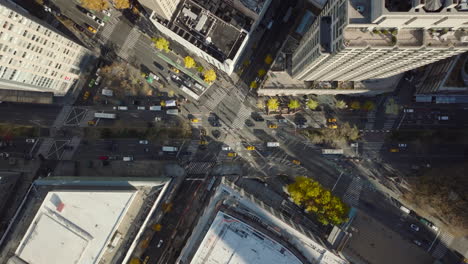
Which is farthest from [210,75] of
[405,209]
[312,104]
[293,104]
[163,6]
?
[405,209]

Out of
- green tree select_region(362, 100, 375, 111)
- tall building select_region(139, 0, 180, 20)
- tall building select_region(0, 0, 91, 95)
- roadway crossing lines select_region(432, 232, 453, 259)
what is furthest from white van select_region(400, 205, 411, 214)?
tall building select_region(0, 0, 91, 95)

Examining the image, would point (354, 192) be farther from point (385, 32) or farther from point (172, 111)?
point (172, 111)

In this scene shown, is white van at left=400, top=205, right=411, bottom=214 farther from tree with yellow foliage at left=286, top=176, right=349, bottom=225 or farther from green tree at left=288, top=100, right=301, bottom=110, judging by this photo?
green tree at left=288, top=100, right=301, bottom=110

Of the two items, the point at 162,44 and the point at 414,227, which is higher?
the point at 162,44

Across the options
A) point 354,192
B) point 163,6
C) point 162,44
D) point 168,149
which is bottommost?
point 168,149

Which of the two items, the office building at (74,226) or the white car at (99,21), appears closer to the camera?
the office building at (74,226)

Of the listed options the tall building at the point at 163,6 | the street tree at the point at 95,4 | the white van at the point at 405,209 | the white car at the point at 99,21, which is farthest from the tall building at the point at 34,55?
the white van at the point at 405,209

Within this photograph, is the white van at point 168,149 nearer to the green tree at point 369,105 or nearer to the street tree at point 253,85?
the street tree at point 253,85
